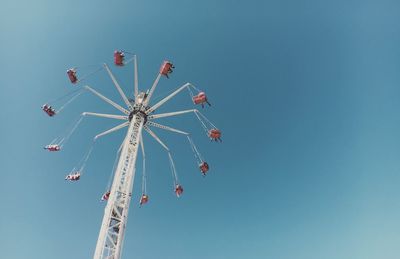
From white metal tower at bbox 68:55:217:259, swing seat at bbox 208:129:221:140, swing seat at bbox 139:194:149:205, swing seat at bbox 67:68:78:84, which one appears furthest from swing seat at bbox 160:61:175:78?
swing seat at bbox 139:194:149:205

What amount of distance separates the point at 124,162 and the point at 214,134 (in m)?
11.2

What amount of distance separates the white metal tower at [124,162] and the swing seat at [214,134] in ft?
8.67

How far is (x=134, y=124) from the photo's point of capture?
29.1 m

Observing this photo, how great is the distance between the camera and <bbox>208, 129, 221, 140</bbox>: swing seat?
107 feet

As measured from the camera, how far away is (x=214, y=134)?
108 feet

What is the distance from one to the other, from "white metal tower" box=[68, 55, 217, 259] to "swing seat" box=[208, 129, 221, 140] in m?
2.64

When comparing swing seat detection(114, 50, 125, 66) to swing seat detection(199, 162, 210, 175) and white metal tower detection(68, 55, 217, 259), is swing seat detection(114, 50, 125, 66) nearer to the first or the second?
white metal tower detection(68, 55, 217, 259)

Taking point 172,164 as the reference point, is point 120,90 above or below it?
above

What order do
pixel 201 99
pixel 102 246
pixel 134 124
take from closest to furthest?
1. pixel 102 246
2. pixel 134 124
3. pixel 201 99

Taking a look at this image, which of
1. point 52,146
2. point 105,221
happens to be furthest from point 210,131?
point 52,146

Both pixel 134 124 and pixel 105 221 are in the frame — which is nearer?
pixel 105 221

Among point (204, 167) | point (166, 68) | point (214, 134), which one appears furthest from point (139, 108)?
point (204, 167)

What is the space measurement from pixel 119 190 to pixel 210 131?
12522 mm

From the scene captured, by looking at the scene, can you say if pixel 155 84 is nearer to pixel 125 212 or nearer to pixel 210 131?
pixel 210 131
